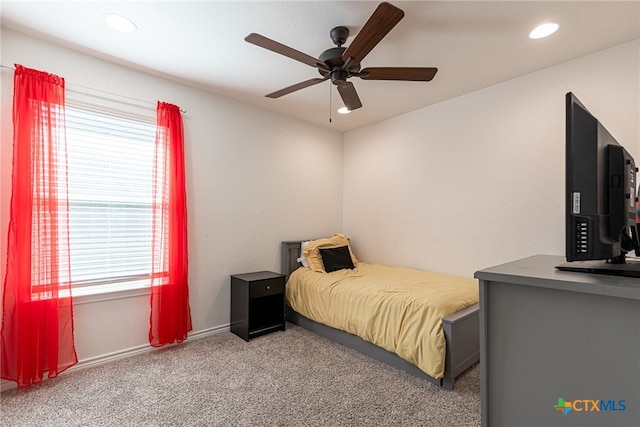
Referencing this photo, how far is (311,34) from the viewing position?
222 centimetres

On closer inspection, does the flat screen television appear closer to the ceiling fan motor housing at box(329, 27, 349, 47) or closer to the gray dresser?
the gray dresser

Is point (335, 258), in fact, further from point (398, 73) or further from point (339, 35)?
point (339, 35)

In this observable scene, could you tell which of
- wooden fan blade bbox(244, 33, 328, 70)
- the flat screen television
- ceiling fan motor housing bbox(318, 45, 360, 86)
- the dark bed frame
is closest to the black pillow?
the dark bed frame

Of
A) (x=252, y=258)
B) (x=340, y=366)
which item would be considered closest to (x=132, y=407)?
(x=340, y=366)

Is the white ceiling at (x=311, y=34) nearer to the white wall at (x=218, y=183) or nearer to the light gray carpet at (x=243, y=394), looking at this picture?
the white wall at (x=218, y=183)

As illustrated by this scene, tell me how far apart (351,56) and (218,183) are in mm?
2017

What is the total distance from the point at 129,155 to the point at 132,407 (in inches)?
79.3

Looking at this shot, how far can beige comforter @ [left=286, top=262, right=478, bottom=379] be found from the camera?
2.26 m

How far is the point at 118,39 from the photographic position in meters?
2.33

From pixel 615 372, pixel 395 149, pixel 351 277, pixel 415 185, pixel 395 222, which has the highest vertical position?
pixel 395 149

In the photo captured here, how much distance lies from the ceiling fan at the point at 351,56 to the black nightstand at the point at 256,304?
6.31 ft

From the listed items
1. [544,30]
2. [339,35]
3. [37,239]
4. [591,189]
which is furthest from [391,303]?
[37,239]

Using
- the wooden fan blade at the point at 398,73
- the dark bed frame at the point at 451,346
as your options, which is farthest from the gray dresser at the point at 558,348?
the wooden fan blade at the point at 398,73

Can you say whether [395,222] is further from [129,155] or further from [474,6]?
[129,155]
